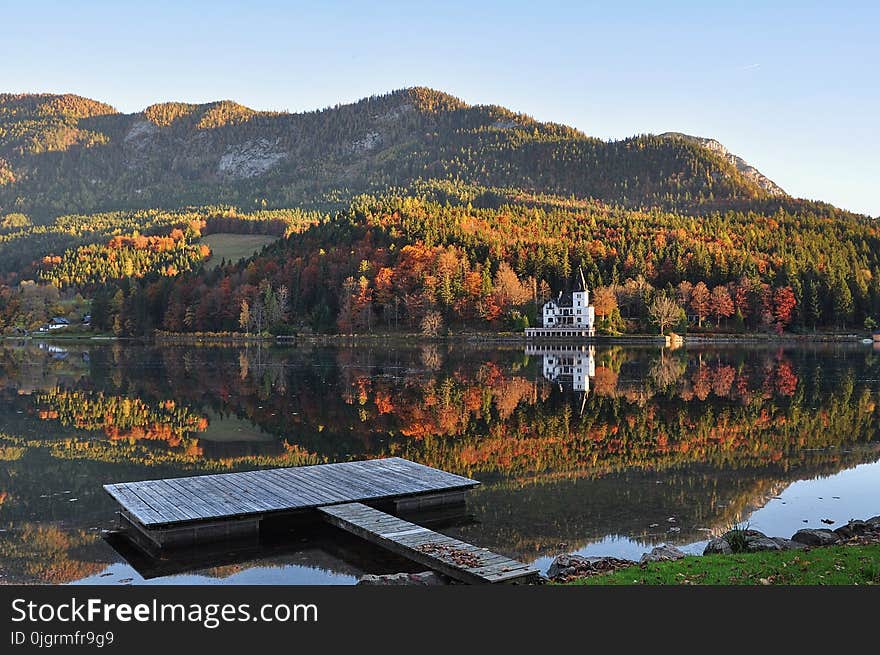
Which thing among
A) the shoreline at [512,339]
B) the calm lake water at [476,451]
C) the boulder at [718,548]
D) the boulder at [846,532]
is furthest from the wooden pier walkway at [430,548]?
the shoreline at [512,339]

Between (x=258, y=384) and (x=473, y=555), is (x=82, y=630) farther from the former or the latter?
(x=258, y=384)

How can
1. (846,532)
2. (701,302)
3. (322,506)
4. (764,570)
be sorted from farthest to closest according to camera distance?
1. (701,302)
2. (322,506)
3. (846,532)
4. (764,570)

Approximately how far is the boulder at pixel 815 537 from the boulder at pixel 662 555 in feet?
10.1

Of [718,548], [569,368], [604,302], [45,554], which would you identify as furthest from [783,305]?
[45,554]

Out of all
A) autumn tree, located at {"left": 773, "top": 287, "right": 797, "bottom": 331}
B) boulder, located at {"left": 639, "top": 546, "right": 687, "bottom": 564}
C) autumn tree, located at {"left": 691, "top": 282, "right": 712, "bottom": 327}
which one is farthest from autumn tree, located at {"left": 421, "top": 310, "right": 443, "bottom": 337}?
boulder, located at {"left": 639, "top": 546, "right": 687, "bottom": 564}

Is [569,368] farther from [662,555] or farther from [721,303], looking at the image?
[721,303]

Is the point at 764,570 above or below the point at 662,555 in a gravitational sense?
above

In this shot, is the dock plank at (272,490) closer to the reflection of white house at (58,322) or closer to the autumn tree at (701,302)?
the autumn tree at (701,302)

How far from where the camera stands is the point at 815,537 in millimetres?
16625

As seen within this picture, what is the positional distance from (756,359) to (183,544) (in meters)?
68.6

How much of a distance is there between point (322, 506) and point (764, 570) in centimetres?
966

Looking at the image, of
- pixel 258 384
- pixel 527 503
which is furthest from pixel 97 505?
pixel 258 384

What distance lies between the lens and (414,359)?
250ft

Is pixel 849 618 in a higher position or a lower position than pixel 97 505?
higher
